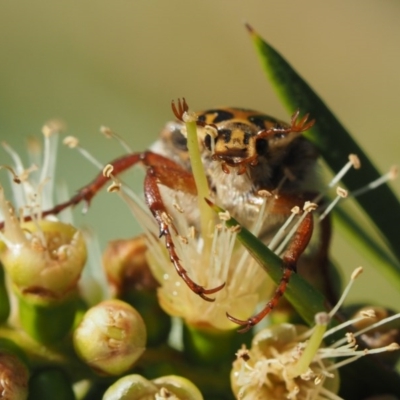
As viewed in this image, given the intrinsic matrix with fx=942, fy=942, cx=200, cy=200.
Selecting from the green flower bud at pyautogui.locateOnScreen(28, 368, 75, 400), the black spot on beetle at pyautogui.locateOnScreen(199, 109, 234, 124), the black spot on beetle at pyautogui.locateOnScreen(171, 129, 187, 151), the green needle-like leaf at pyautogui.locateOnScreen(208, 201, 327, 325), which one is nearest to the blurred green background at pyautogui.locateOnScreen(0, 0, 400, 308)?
the black spot on beetle at pyautogui.locateOnScreen(171, 129, 187, 151)

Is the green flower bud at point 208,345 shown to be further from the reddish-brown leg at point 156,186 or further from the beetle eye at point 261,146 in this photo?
the beetle eye at point 261,146

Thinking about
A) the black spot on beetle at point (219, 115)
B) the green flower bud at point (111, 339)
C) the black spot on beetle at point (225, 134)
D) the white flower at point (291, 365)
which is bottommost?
the white flower at point (291, 365)

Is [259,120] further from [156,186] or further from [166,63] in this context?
[166,63]

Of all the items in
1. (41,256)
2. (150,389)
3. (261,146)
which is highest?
(41,256)

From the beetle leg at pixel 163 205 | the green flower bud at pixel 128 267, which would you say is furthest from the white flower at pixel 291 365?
the green flower bud at pixel 128 267

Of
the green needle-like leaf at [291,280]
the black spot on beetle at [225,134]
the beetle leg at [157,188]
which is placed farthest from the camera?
the black spot on beetle at [225,134]

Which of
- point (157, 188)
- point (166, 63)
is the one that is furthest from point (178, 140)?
point (166, 63)

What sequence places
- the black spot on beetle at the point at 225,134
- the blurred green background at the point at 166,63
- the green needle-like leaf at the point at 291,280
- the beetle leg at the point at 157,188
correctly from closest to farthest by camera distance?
the green needle-like leaf at the point at 291,280
the beetle leg at the point at 157,188
the black spot on beetle at the point at 225,134
the blurred green background at the point at 166,63
